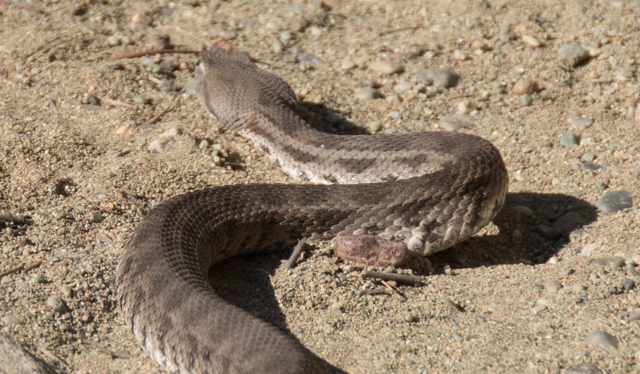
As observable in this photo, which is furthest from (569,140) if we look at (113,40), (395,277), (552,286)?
(113,40)

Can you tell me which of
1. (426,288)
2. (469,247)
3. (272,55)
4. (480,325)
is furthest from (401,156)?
(272,55)

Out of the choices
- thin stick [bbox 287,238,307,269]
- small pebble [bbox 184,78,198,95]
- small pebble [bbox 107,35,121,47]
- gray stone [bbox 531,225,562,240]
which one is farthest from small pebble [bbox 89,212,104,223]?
gray stone [bbox 531,225,562,240]

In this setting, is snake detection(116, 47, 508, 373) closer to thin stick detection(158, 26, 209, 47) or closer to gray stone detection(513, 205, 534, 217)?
gray stone detection(513, 205, 534, 217)

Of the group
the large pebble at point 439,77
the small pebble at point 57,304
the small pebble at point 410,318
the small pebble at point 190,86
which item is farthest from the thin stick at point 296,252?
the large pebble at point 439,77

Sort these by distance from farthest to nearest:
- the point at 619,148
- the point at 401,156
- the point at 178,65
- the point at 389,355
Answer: the point at 178,65 < the point at 619,148 < the point at 401,156 < the point at 389,355

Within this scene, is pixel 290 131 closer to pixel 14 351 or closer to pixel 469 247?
pixel 469 247

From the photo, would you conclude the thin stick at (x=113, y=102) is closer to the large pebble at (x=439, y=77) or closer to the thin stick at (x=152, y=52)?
the thin stick at (x=152, y=52)

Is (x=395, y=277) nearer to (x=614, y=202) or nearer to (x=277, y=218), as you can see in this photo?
(x=277, y=218)
